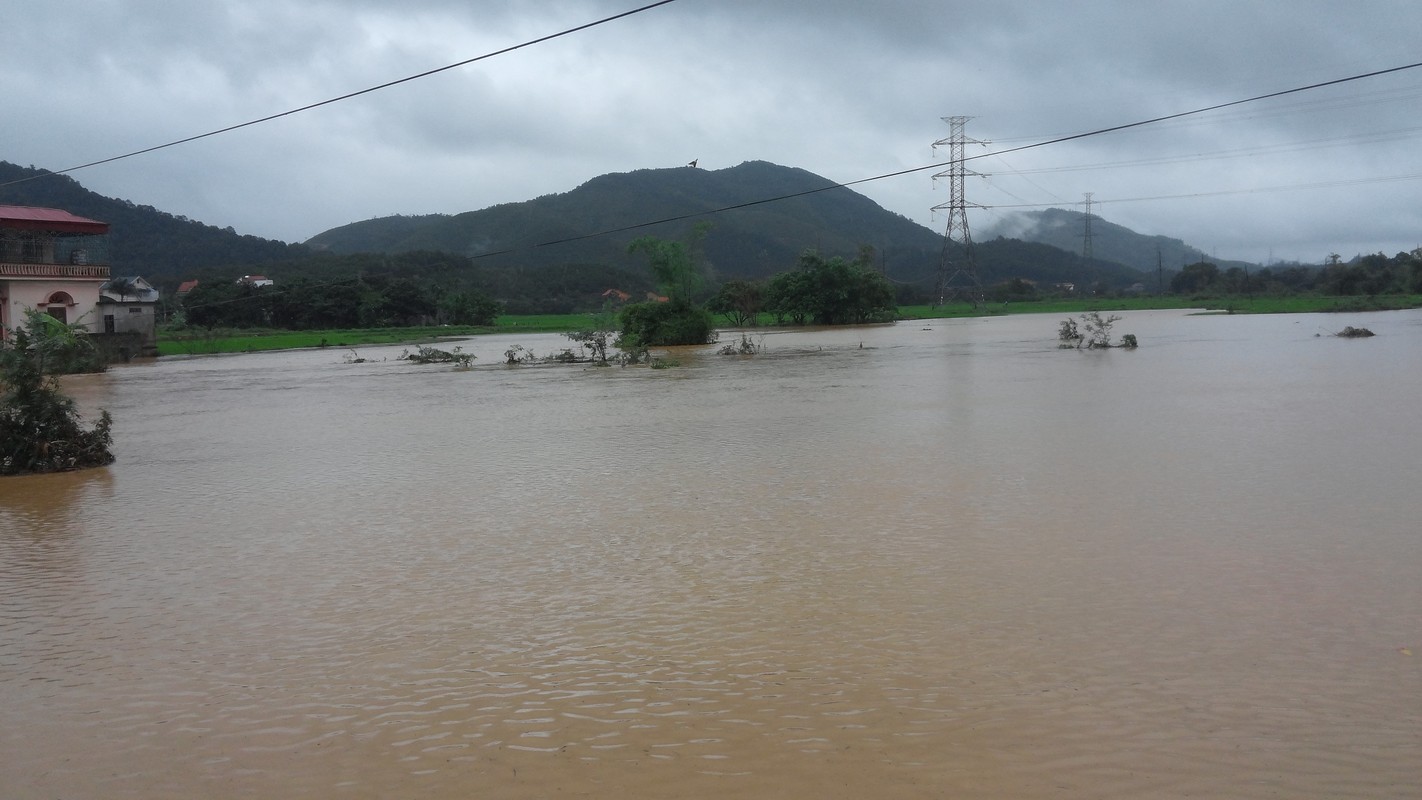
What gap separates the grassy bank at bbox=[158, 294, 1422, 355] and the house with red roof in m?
7.85

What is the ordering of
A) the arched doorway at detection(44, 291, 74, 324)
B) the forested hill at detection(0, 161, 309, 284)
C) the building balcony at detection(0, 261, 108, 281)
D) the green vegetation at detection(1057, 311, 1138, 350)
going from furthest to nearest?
the forested hill at detection(0, 161, 309, 284), the arched doorway at detection(44, 291, 74, 324), the building balcony at detection(0, 261, 108, 281), the green vegetation at detection(1057, 311, 1138, 350)

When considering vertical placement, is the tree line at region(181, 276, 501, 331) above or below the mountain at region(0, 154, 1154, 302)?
below

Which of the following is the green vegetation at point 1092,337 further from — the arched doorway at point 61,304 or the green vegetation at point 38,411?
the arched doorway at point 61,304

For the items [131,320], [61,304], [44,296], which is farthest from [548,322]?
[44,296]

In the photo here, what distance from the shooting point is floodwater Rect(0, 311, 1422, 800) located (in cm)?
437

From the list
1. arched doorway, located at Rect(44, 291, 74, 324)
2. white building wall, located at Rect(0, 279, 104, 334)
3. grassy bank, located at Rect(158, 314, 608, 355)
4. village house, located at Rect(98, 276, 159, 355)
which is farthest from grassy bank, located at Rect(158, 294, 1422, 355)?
arched doorway, located at Rect(44, 291, 74, 324)

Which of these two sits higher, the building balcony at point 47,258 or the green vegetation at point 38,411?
the building balcony at point 47,258

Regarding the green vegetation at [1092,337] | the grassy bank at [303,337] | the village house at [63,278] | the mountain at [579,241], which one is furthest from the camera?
the mountain at [579,241]

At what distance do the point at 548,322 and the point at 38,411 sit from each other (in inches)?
2669

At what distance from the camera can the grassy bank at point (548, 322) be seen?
173 ft

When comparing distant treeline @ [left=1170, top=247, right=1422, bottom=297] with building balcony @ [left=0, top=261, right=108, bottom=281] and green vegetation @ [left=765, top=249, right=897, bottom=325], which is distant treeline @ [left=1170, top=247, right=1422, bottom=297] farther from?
building balcony @ [left=0, top=261, right=108, bottom=281]

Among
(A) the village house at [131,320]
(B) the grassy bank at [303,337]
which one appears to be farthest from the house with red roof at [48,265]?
(B) the grassy bank at [303,337]

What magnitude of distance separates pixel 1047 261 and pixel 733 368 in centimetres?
10996

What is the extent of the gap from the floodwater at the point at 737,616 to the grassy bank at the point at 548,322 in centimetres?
2815
